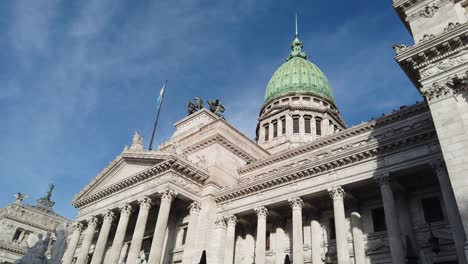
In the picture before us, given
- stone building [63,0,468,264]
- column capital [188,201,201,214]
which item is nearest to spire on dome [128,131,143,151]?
stone building [63,0,468,264]

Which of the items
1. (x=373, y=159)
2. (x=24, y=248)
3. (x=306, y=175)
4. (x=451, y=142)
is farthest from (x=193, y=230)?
(x=24, y=248)

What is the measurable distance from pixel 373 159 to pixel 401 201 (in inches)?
124

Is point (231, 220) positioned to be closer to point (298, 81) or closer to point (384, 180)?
point (384, 180)

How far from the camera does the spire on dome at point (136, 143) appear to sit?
1296 inches

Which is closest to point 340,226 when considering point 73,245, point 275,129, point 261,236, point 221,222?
point 261,236

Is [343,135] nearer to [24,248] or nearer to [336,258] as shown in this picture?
[336,258]

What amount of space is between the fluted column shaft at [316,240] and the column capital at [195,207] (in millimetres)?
8939

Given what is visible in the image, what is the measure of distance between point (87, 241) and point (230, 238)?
43.2ft

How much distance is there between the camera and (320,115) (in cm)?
4928

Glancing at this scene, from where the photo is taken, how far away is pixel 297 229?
925 inches

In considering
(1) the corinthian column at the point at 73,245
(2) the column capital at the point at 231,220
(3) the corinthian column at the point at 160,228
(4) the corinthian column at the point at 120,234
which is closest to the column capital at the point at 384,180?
(2) the column capital at the point at 231,220

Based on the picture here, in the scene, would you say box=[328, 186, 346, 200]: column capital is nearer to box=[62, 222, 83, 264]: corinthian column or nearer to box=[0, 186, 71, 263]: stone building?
box=[62, 222, 83, 264]: corinthian column

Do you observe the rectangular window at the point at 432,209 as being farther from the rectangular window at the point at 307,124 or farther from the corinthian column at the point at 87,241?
the rectangular window at the point at 307,124

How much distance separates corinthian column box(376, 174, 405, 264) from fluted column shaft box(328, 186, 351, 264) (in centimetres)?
251
